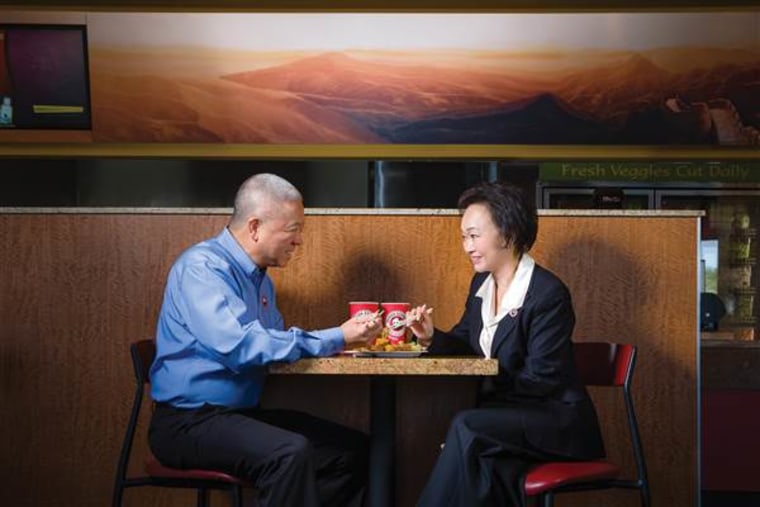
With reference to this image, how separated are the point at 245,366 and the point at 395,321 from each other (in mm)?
500

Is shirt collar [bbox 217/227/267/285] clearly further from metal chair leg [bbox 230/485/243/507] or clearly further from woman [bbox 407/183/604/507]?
metal chair leg [bbox 230/485/243/507]

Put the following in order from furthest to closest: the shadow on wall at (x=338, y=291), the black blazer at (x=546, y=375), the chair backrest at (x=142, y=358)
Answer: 1. the shadow on wall at (x=338, y=291)
2. the chair backrest at (x=142, y=358)
3. the black blazer at (x=546, y=375)

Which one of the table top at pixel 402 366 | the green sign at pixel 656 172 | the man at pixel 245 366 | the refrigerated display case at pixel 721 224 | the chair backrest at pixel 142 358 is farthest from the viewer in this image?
the refrigerated display case at pixel 721 224

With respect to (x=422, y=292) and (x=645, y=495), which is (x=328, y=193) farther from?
(x=645, y=495)

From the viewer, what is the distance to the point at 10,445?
4.50m

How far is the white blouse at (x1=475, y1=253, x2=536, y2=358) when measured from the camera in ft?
11.9

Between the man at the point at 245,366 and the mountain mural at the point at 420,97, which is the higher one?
the mountain mural at the point at 420,97

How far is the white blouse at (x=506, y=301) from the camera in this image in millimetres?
3623

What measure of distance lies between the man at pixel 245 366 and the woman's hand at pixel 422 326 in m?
0.33

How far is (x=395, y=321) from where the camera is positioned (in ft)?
11.7

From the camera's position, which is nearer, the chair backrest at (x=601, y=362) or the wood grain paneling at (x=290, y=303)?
the chair backrest at (x=601, y=362)

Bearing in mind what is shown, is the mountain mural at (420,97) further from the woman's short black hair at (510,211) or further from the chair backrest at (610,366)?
the chair backrest at (610,366)

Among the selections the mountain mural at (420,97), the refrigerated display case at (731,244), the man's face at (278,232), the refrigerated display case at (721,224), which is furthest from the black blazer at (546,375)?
the refrigerated display case at (731,244)

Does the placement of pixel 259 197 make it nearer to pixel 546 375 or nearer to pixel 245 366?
pixel 245 366
